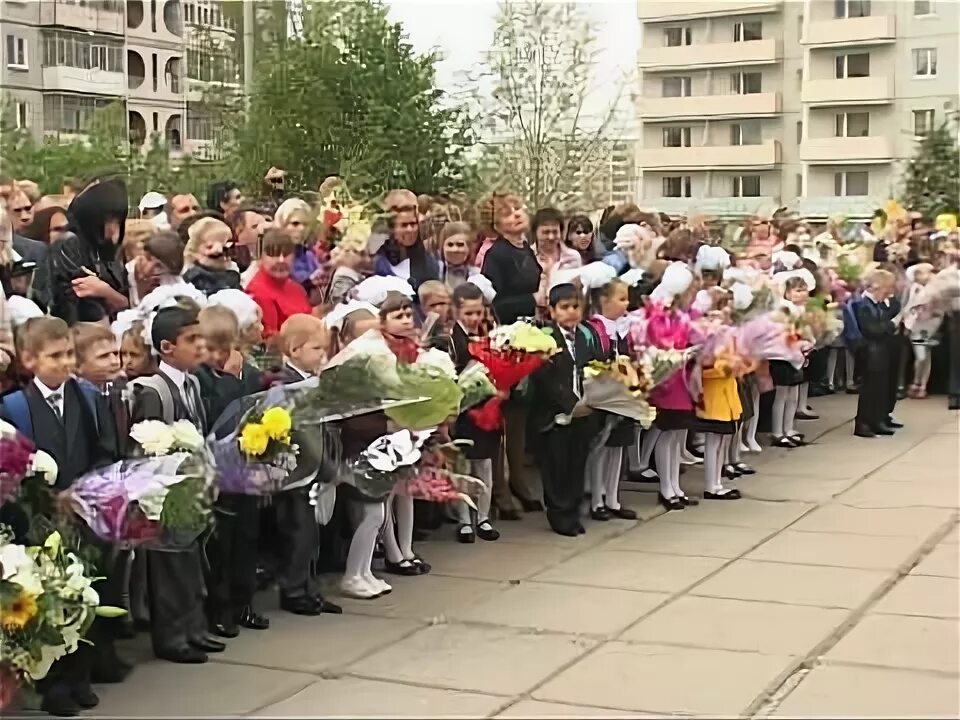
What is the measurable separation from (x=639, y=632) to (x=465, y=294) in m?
2.73

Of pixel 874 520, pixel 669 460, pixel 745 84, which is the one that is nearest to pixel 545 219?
pixel 669 460

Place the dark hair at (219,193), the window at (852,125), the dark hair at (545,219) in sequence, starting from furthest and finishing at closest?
1. the window at (852,125)
2. the dark hair at (545,219)
3. the dark hair at (219,193)

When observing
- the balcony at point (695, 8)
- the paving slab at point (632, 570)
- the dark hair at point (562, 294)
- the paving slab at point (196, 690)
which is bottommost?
the paving slab at point (196, 690)

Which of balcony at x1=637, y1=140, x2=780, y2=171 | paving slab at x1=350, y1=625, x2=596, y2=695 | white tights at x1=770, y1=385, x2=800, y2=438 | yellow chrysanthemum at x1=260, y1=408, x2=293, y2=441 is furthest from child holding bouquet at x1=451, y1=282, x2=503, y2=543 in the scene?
balcony at x1=637, y1=140, x2=780, y2=171

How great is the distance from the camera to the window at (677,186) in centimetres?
1752

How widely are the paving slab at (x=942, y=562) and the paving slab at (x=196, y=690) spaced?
12.3 ft

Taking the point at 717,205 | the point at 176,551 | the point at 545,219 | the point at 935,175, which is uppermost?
the point at 935,175

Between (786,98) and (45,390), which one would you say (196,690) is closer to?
(45,390)

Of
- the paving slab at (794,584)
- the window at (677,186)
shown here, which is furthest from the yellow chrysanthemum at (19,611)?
the window at (677,186)

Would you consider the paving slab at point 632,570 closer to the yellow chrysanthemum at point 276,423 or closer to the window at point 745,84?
the yellow chrysanthemum at point 276,423

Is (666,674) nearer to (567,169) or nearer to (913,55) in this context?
(567,169)

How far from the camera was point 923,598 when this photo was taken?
7.39 meters

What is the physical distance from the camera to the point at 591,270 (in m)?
9.89

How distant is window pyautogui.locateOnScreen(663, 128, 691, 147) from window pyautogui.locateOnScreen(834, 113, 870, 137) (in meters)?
7.15
